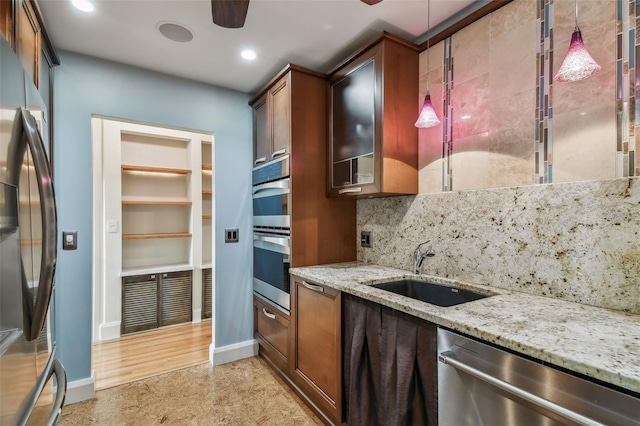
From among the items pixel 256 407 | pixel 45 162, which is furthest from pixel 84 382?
pixel 45 162

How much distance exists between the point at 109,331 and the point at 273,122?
2.80 metres

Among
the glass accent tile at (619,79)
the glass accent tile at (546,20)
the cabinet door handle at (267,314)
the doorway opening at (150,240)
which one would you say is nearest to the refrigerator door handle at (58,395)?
the cabinet door handle at (267,314)

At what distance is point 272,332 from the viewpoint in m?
2.53

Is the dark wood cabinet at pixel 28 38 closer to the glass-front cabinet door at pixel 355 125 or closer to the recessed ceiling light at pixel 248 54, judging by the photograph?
the recessed ceiling light at pixel 248 54

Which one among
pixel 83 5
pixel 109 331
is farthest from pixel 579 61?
pixel 109 331

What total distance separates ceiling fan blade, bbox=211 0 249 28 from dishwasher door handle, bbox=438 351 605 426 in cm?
176

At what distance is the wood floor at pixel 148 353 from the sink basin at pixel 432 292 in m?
1.95

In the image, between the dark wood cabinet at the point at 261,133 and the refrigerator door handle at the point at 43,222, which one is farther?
the dark wood cabinet at the point at 261,133

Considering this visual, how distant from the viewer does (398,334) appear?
138 centimetres

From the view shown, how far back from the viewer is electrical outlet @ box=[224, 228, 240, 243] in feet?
9.07

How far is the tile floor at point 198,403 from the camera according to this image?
1.96 meters

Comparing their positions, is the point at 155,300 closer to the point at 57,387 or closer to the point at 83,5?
the point at 57,387

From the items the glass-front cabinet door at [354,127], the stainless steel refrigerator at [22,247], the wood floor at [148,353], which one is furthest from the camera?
the wood floor at [148,353]

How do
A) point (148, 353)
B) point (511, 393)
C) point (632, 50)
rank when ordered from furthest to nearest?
point (148, 353) → point (632, 50) → point (511, 393)
